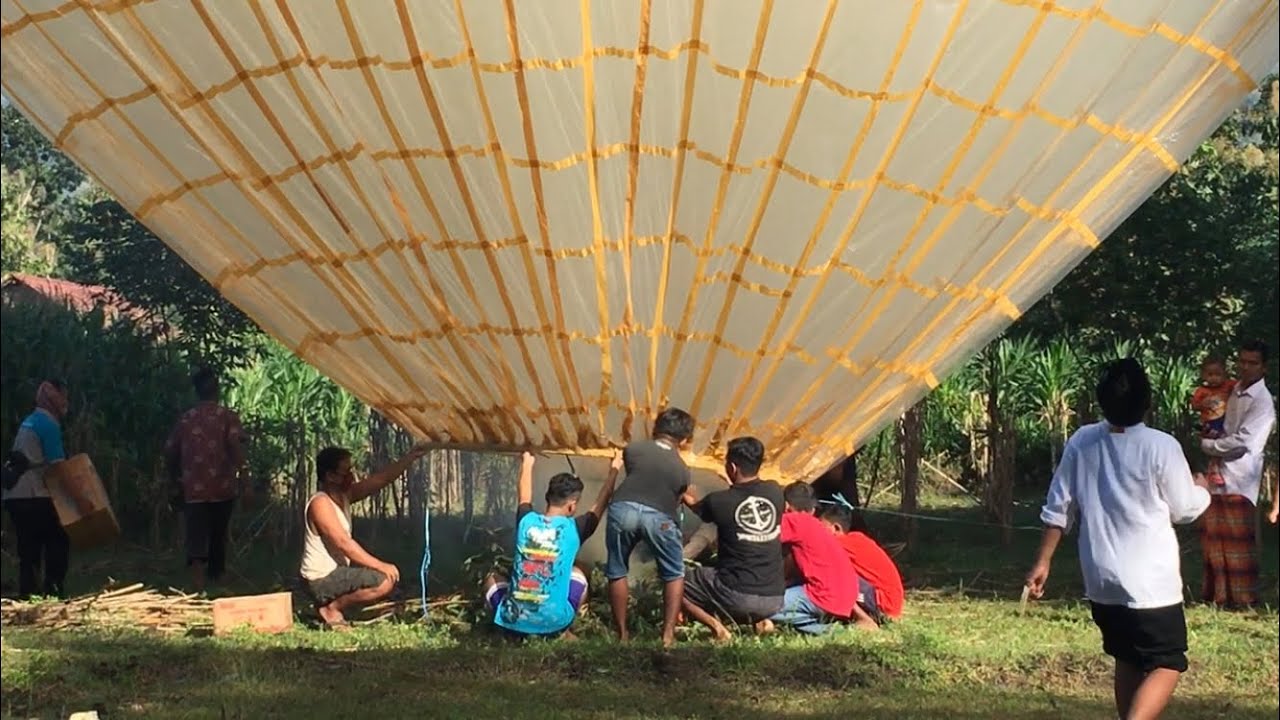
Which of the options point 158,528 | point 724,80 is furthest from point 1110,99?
point 158,528

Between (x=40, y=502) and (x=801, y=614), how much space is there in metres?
4.39

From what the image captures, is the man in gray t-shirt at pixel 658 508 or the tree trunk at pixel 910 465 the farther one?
the tree trunk at pixel 910 465

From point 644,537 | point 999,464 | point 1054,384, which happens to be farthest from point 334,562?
point 1054,384

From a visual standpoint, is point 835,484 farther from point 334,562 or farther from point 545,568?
point 334,562

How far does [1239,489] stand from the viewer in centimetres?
826

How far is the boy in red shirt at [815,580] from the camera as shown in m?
7.14

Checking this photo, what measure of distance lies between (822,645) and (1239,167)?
8.81 metres

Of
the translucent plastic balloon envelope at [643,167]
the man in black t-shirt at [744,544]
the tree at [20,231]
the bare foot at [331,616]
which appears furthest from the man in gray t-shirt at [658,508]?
the tree at [20,231]

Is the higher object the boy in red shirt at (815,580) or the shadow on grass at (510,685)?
the boy in red shirt at (815,580)

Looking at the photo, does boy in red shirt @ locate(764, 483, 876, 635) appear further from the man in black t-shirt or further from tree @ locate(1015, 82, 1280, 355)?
tree @ locate(1015, 82, 1280, 355)

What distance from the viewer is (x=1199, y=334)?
12156 mm

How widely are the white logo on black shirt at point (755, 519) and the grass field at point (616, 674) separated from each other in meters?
0.46

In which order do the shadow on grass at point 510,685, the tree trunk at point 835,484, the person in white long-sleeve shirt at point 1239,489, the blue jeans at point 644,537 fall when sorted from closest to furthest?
the shadow on grass at point 510,685, the blue jeans at point 644,537, the person in white long-sleeve shirt at point 1239,489, the tree trunk at point 835,484

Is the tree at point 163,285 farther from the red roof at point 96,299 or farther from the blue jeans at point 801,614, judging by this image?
the blue jeans at point 801,614
